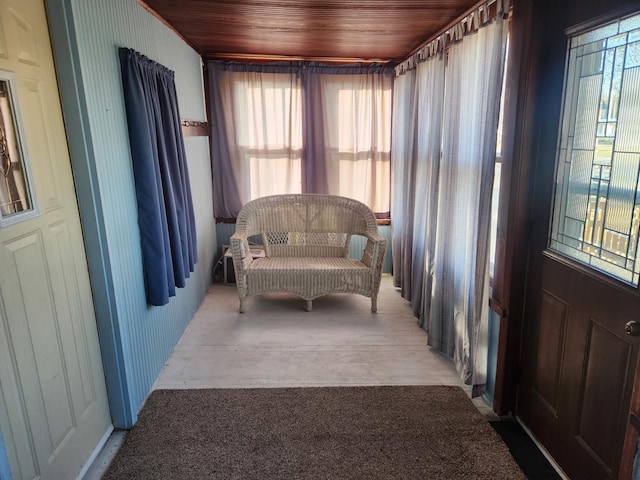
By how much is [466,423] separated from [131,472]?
1.60 meters

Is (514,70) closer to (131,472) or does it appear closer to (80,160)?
(80,160)

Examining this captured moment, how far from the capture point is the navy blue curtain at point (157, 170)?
2145 mm

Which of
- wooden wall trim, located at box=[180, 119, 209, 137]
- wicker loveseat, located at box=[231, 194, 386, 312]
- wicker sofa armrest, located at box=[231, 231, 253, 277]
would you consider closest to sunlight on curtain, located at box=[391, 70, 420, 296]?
wicker loveseat, located at box=[231, 194, 386, 312]

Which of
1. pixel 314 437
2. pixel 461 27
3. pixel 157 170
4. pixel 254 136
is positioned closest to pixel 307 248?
pixel 254 136

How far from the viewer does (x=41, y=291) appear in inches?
60.2

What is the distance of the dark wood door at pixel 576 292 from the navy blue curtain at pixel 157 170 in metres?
1.92

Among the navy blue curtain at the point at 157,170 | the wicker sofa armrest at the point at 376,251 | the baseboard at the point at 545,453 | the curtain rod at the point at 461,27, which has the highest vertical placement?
the curtain rod at the point at 461,27

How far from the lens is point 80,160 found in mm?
1761

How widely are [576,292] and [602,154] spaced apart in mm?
550

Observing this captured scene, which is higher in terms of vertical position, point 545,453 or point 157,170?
point 157,170

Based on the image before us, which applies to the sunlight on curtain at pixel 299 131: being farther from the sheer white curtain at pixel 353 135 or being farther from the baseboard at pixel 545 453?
Answer: the baseboard at pixel 545 453

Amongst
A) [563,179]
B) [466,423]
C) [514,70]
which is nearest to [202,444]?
[466,423]

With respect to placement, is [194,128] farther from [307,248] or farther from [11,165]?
[11,165]

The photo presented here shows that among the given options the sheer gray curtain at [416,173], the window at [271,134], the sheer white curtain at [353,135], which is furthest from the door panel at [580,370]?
the window at [271,134]
